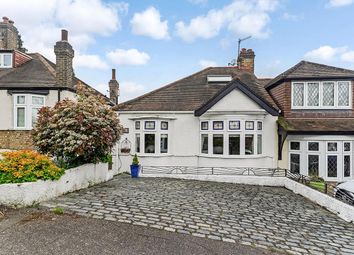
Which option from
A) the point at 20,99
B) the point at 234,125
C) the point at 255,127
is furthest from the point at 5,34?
the point at 255,127

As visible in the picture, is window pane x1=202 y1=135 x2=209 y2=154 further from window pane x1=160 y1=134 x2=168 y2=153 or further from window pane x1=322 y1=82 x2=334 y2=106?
window pane x1=322 y1=82 x2=334 y2=106

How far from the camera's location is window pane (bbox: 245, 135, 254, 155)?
607 inches

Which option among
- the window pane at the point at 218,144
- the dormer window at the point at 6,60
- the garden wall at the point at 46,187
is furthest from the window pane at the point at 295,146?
the dormer window at the point at 6,60

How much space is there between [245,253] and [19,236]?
4.72 metres

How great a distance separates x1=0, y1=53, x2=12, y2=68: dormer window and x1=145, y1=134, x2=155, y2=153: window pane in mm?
12941

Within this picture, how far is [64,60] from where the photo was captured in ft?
56.6

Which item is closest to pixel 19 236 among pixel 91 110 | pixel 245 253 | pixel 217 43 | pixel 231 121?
pixel 245 253

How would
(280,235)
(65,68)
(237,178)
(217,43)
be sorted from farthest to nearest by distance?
(217,43) < (65,68) < (237,178) < (280,235)

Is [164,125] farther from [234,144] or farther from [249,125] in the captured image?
[249,125]

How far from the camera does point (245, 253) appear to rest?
5234 millimetres

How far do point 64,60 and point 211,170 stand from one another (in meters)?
12.2

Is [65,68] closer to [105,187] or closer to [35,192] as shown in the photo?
[105,187]

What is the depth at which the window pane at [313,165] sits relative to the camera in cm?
1538

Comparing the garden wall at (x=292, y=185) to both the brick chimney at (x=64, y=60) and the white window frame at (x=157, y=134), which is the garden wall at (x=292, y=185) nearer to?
the white window frame at (x=157, y=134)
